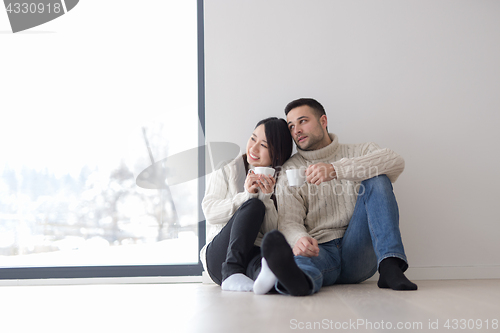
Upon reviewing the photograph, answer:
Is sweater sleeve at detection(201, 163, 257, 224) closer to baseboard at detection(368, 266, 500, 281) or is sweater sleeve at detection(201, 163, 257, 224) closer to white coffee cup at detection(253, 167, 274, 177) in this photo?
white coffee cup at detection(253, 167, 274, 177)

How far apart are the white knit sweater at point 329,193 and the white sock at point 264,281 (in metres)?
0.26

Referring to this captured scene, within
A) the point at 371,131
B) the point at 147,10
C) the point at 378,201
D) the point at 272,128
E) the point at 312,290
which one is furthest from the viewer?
the point at 147,10

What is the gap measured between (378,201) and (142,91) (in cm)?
150

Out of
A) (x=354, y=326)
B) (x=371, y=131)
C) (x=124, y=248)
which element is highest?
(x=371, y=131)

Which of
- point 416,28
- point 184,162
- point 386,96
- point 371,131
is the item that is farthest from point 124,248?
point 416,28

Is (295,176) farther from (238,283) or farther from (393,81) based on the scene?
(393,81)

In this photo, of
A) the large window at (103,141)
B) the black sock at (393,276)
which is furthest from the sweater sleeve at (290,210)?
the large window at (103,141)

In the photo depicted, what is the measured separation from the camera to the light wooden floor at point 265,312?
32.1 inches

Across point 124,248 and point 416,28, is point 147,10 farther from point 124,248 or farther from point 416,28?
point 416,28

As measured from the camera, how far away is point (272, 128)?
5.60 ft

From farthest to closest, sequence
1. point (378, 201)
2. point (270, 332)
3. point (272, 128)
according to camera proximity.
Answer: point (272, 128)
point (378, 201)
point (270, 332)

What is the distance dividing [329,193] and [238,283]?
0.61m

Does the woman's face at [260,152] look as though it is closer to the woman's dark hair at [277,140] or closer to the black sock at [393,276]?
the woman's dark hair at [277,140]

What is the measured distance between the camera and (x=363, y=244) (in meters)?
1.46
